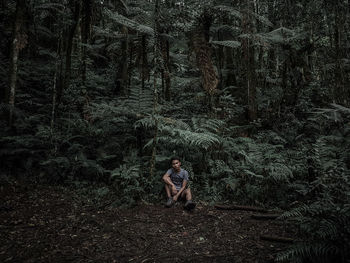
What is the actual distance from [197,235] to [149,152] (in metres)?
3.26

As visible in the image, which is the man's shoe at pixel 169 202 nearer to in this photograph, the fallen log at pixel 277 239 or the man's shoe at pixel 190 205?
the man's shoe at pixel 190 205

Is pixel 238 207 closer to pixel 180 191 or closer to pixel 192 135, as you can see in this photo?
pixel 180 191

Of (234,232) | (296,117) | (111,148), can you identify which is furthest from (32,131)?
(296,117)

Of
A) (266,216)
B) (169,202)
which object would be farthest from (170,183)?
(266,216)

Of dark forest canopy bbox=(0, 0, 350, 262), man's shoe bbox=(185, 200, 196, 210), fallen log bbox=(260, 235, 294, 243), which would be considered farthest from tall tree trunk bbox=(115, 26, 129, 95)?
fallen log bbox=(260, 235, 294, 243)

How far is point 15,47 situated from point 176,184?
595 centimetres

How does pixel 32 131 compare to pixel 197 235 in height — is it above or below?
above

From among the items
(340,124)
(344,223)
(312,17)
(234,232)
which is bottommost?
(234,232)

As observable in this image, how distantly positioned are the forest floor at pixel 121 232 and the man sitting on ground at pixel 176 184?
24 cm

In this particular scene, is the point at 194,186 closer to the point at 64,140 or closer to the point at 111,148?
the point at 111,148

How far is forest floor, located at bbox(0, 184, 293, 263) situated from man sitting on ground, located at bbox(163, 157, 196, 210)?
242mm

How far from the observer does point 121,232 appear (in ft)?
13.3

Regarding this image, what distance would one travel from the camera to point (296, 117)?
29.0 ft

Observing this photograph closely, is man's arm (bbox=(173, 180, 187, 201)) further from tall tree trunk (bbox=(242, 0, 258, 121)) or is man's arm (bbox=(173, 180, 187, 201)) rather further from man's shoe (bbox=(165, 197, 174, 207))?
tall tree trunk (bbox=(242, 0, 258, 121))
